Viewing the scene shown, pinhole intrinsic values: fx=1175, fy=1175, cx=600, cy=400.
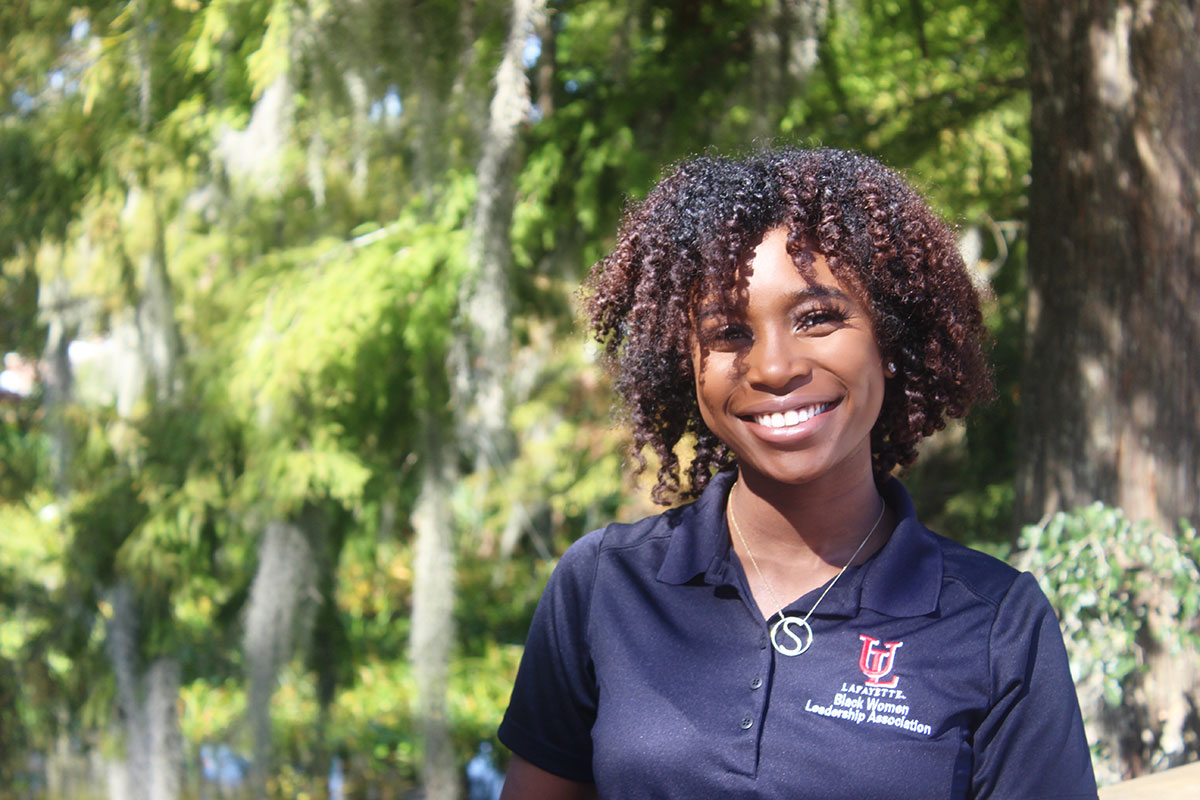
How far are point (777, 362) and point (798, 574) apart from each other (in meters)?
0.26

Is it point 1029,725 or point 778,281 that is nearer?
point 1029,725

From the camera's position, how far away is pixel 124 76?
4035mm

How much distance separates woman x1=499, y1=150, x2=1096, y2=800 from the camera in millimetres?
1224

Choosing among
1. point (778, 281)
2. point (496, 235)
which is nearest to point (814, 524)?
point (778, 281)

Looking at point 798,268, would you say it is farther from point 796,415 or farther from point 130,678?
point 130,678

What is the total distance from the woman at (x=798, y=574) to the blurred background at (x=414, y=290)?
0.45 m

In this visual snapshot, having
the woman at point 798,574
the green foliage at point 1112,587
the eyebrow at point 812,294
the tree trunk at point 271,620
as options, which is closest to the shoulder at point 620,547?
the woman at point 798,574

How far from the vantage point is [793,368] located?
52.3 inches

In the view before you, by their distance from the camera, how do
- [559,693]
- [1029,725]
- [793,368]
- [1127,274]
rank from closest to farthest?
[1029,725] < [793,368] < [559,693] < [1127,274]

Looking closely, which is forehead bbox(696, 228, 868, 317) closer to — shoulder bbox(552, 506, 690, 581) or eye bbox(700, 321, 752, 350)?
eye bbox(700, 321, 752, 350)

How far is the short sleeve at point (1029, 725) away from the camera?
119cm

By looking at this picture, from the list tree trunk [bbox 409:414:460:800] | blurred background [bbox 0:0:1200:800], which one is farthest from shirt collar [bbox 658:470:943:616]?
tree trunk [bbox 409:414:460:800]

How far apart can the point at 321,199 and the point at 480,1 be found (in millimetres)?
790

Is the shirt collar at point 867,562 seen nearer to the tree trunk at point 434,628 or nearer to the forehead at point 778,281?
the forehead at point 778,281
